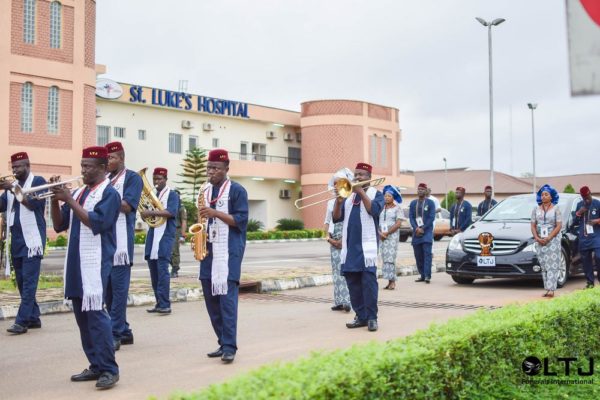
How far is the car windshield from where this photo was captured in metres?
14.3

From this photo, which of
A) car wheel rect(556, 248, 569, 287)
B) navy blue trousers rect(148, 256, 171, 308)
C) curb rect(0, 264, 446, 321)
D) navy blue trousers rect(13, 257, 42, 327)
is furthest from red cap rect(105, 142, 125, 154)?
car wheel rect(556, 248, 569, 287)

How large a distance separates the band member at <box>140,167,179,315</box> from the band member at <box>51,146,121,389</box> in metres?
3.72

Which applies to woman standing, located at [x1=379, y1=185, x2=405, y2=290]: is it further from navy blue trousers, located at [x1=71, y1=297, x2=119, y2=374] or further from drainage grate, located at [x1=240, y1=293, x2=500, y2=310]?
navy blue trousers, located at [x1=71, y1=297, x2=119, y2=374]

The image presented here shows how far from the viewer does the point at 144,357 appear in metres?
7.43

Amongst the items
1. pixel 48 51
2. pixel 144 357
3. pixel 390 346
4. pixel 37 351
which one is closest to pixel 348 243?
pixel 144 357

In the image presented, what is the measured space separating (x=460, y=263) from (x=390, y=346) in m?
9.31

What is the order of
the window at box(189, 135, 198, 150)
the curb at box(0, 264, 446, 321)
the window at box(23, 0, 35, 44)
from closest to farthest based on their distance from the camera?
the curb at box(0, 264, 446, 321), the window at box(23, 0, 35, 44), the window at box(189, 135, 198, 150)

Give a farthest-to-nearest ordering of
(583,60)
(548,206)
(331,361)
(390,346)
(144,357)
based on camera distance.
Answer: (548,206) → (144,357) → (390,346) → (331,361) → (583,60)

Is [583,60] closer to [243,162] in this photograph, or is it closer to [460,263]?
[460,263]

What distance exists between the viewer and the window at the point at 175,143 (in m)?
44.0

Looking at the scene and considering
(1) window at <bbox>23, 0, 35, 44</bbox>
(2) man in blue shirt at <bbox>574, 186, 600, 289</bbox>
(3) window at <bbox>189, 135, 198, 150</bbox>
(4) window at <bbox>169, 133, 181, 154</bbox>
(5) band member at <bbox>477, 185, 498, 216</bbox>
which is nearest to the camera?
(2) man in blue shirt at <bbox>574, 186, 600, 289</bbox>

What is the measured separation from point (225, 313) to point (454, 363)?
2.83m

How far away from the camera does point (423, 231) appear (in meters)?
14.8

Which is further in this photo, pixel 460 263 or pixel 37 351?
pixel 460 263
